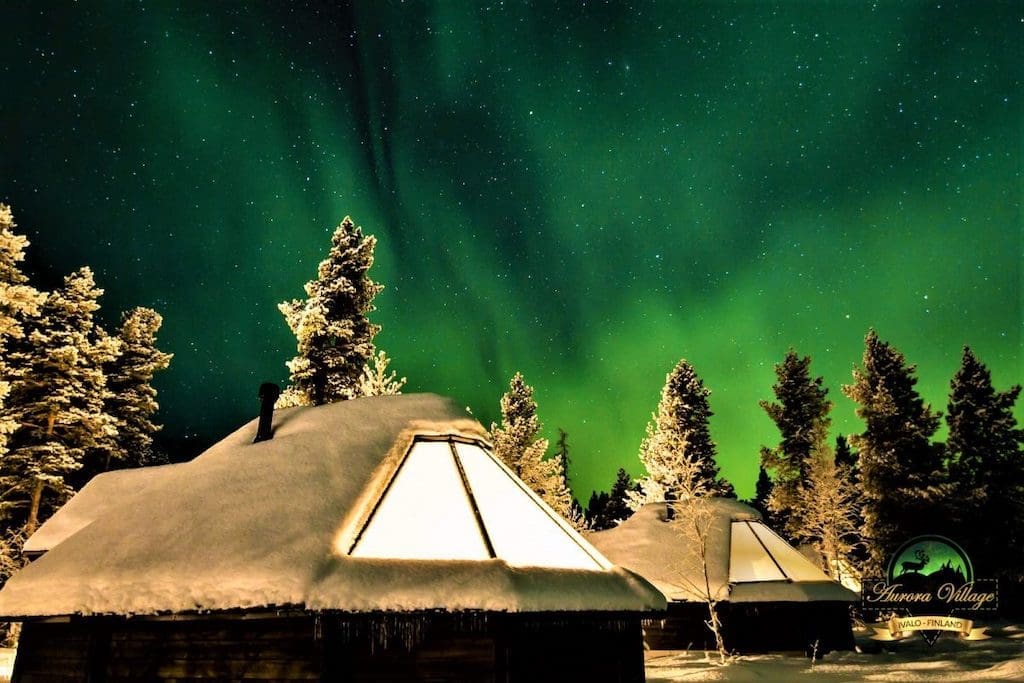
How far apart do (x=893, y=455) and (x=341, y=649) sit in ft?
109

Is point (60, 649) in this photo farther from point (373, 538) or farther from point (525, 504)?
point (525, 504)

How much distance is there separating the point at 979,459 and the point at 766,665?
791 inches

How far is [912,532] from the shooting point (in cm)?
3309

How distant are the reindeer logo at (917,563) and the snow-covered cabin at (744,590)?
82.3 inches

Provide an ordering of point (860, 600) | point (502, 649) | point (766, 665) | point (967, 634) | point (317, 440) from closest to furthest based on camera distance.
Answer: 1. point (502, 649)
2. point (317, 440)
3. point (766, 665)
4. point (860, 600)
5. point (967, 634)

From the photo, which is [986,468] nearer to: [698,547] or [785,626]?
[785,626]

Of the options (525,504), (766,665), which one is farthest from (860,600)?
(525,504)

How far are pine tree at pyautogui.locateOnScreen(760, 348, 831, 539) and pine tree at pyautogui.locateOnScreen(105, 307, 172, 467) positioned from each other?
1490 inches

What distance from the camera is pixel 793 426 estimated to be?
42.6 meters

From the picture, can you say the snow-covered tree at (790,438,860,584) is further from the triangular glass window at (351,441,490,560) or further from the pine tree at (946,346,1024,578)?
the triangular glass window at (351,441,490,560)

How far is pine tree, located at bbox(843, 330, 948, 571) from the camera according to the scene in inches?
1292

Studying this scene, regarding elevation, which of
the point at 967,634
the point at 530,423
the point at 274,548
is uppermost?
the point at 530,423

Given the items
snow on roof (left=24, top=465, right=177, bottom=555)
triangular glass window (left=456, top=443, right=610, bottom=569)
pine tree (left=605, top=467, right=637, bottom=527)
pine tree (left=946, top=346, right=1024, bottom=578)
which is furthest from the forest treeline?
pine tree (left=605, top=467, right=637, bottom=527)

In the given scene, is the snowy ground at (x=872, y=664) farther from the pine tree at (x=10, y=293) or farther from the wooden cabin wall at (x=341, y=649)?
the pine tree at (x=10, y=293)
